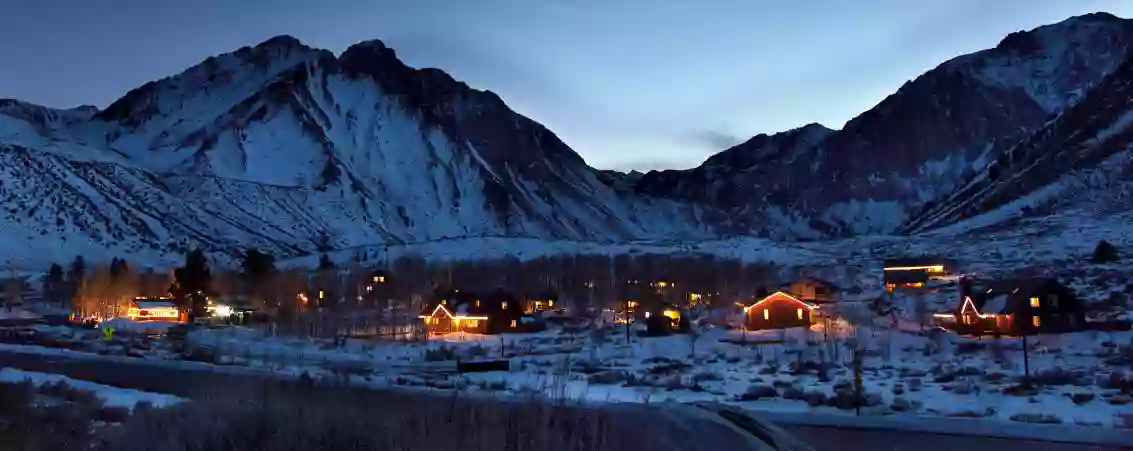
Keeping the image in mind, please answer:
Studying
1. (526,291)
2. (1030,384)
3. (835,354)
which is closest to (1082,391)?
(1030,384)

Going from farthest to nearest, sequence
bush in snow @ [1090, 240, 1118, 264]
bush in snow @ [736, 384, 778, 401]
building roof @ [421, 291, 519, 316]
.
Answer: bush in snow @ [1090, 240, 1118, 264]
building roof @ [421, 291, 519, 316]
bush in snow @ [736, 384, 778, 401]

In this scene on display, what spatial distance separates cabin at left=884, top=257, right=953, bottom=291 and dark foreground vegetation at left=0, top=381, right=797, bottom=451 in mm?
87799

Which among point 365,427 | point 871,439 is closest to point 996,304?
point 871,439

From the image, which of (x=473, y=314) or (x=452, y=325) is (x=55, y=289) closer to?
(x=452, y=325)

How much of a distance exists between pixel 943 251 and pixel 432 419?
14349 cm

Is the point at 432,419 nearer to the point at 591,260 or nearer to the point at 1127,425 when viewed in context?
the point at 1127,425

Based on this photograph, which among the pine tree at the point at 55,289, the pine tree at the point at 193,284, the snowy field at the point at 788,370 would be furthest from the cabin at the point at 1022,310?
the pine tree at the point at 55,289

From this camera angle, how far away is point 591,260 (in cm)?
14012

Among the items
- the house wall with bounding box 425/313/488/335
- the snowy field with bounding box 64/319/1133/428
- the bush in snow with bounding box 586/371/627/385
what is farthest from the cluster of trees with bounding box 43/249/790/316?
the bush in snow with bounding box 586/371/627/385

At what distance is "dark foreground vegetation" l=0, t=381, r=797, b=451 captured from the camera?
276 inches

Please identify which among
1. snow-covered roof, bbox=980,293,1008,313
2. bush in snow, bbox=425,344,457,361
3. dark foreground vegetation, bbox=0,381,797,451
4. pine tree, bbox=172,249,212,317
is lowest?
bush in snow, bbox=425,344,457,361

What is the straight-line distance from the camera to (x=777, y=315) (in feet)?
214

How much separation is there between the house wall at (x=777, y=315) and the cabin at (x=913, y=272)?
1210 inches

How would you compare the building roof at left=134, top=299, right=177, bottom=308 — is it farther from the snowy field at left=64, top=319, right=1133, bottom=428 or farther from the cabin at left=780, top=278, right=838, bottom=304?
the cabin at left=780, top=278, right=838, bottom=304
